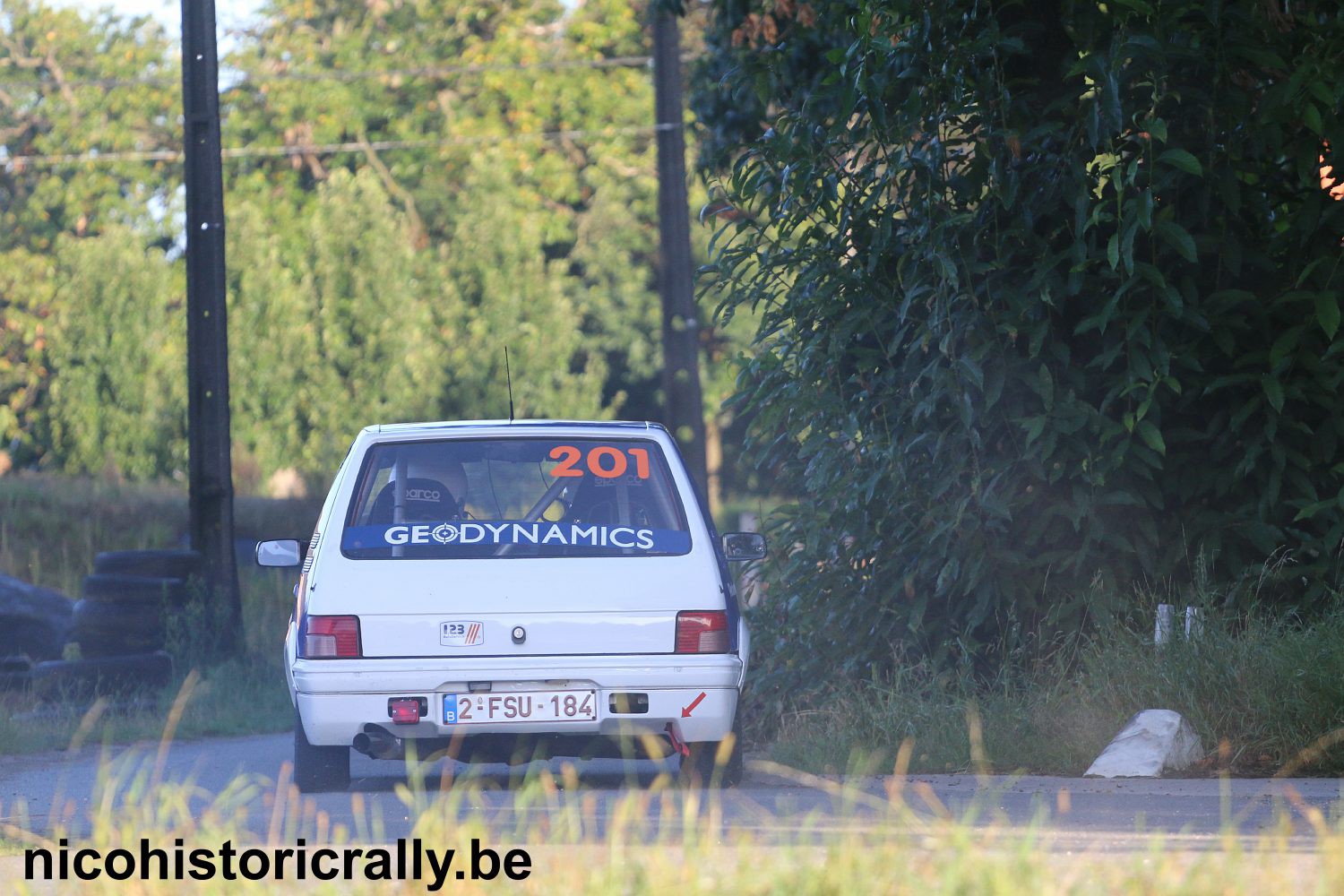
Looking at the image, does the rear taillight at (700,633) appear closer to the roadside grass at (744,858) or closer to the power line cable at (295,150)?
the roadside grass at (744,858)

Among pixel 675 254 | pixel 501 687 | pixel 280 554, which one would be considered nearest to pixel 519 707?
pixel 501 687

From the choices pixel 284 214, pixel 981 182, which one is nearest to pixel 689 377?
pixel 981 182

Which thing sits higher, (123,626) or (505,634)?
(505,634)

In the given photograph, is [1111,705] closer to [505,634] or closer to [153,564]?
[505,634]

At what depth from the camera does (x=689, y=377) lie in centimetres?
2208

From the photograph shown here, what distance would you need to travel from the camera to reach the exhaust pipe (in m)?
7.75

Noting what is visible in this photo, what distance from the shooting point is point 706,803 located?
7566 millimetres

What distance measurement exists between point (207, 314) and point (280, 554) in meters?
6.41

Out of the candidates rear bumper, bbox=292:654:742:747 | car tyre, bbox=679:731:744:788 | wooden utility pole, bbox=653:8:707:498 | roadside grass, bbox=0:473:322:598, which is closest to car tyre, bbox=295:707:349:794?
rear bumper, bbox=292:654:742:747

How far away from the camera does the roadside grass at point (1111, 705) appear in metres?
7.97

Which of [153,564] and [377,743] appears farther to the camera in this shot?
[153,564]

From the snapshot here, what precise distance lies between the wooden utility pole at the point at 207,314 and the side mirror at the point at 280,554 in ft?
19.8

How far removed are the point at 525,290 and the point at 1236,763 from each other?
35.4 metres

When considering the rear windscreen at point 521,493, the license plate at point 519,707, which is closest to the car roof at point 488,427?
the rear windscreen at point 521,493
